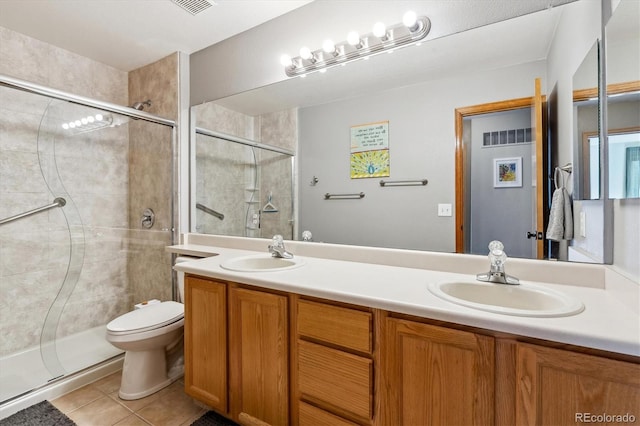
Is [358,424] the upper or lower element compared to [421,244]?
lower

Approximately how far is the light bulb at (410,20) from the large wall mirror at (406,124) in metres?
0.11

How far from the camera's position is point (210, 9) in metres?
1.85

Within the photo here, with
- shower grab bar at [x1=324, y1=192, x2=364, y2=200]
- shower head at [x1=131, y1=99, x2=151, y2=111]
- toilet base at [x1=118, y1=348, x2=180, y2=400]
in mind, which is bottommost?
toilet base at [x1=118, y1=348, x2=180, y2=400]

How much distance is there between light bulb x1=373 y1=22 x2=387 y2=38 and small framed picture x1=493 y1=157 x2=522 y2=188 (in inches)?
34.0

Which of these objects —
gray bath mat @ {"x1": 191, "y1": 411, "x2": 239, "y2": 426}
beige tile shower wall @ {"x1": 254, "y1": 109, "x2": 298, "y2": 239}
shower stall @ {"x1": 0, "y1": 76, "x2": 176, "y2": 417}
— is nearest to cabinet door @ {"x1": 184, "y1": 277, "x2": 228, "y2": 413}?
gray bath mat @ {"x1": 191, "y1": 411, "x2": 239, "y2": 426}

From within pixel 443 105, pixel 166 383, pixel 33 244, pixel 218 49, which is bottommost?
pixel 166 383

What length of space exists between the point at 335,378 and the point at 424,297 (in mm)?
467

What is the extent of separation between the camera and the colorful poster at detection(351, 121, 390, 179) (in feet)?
5.47

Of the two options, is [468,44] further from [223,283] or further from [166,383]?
[166,383]

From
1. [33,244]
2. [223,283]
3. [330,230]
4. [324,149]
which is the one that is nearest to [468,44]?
[324,149]

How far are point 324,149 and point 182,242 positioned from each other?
1.39m

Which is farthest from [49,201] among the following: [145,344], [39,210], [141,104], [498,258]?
[498,258]

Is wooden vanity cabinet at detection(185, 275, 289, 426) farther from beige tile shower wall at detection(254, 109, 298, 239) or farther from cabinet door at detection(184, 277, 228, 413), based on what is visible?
beige tile shower wall at detection(254, 109, 298, 239)

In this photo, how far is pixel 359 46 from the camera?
165 cm
